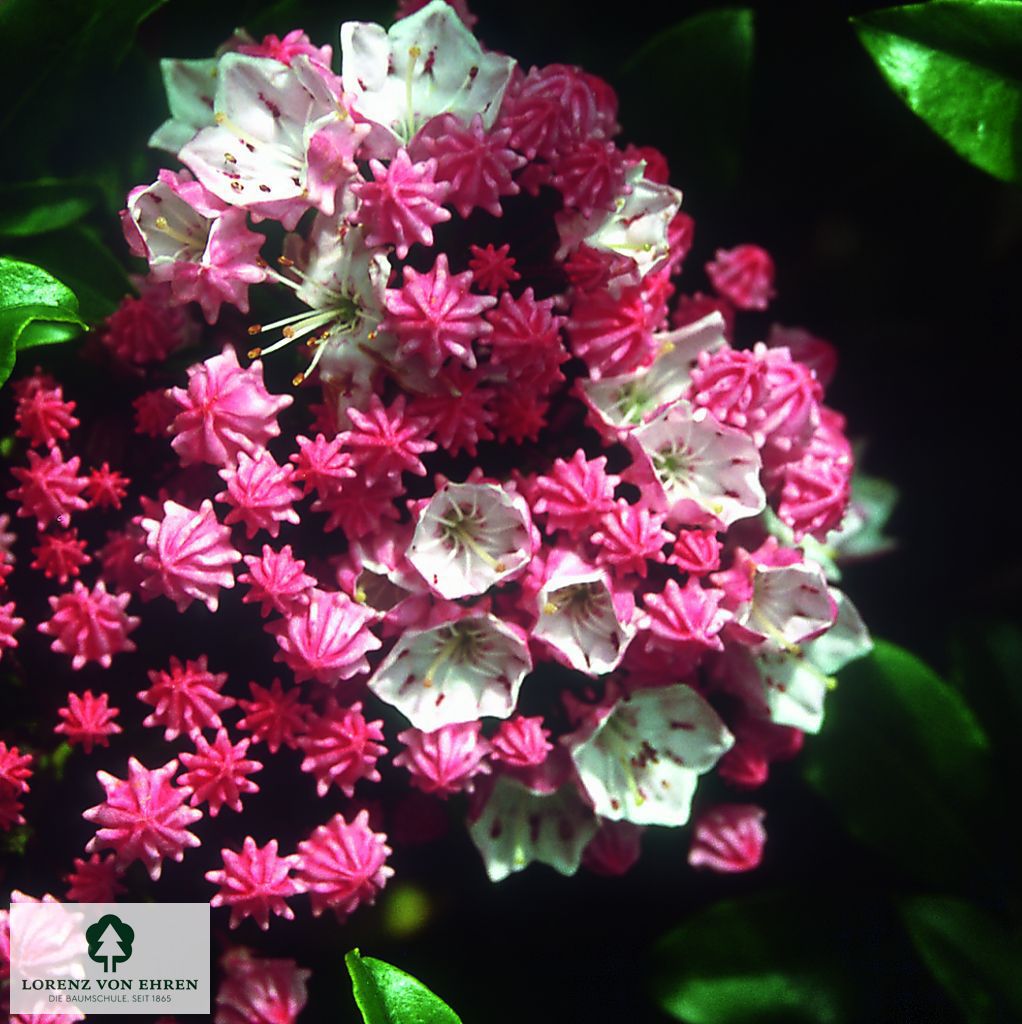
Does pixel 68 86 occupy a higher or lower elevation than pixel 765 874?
higher

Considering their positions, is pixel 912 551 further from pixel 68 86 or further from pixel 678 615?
pixel 68 86

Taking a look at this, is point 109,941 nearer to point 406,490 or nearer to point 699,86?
point 406,490

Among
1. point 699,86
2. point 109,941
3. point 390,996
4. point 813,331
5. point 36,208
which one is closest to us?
point 390,996

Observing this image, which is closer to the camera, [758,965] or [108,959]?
[108,959]

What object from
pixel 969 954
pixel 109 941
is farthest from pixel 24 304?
pixel 969 954

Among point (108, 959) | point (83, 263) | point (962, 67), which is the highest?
point (962, 67)

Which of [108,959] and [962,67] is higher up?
[962,67]

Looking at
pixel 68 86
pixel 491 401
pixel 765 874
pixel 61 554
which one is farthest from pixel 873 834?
pixel 68 86
